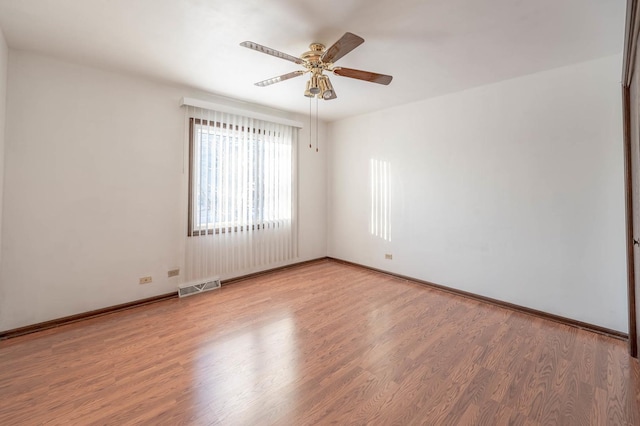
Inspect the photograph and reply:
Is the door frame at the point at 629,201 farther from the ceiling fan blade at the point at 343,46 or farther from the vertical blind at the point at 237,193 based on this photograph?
the vertical blind at the point at 237,193

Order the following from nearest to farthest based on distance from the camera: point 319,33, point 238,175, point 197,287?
point 319,33 → point 197,287 → point 238,175

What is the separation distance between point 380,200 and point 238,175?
2.30m

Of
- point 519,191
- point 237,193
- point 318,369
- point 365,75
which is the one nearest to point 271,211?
point 237,193

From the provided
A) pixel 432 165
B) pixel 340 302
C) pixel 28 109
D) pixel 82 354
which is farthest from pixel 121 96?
pixel 432 165

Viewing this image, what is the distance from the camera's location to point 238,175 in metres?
3.95

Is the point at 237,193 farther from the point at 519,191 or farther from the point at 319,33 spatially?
the point at 519,191

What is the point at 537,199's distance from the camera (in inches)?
117

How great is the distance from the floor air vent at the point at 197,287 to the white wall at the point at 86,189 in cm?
16

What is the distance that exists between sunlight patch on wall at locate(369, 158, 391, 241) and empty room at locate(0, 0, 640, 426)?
59mm

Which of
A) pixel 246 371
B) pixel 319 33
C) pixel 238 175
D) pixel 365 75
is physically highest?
pixel 319 33

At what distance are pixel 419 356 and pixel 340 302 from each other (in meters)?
1.22

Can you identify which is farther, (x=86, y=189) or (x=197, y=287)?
(x=197, y=287)

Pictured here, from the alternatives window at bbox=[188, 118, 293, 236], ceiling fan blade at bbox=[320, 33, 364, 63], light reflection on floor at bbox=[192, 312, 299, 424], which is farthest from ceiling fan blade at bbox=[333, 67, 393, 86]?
light reflection on floor at bbox=[192, 312, 299, 424]

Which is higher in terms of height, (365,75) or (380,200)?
(365,75)
